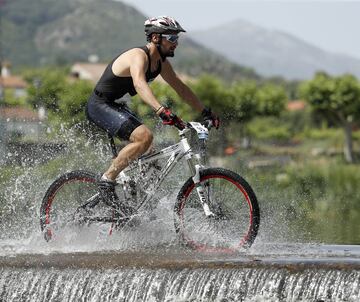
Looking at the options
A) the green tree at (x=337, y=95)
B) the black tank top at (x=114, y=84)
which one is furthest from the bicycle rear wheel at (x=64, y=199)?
the green tree at (x=337, y=95)

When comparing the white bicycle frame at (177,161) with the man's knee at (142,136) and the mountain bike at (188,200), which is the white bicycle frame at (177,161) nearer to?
the mountain bike at (188,200)

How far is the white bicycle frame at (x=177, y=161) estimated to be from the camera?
9.57 metres

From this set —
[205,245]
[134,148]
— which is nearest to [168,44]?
[134,148]

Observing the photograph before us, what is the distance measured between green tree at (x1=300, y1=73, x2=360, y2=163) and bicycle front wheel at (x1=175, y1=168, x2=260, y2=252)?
72.4 meters

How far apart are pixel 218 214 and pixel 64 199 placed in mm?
1773

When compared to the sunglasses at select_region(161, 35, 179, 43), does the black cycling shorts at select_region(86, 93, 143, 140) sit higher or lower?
lower

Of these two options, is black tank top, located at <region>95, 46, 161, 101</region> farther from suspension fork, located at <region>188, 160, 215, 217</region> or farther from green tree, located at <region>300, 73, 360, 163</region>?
green tree, located at <region>300, 73, 360, 163</region>

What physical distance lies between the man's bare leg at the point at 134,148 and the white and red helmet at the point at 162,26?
34.4 inches

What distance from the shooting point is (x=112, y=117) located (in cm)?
995

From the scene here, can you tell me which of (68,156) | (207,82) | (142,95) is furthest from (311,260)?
(207,82)

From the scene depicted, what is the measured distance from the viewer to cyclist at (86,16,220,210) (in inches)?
378

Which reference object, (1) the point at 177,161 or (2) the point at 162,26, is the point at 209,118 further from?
(2) the point at 162,26

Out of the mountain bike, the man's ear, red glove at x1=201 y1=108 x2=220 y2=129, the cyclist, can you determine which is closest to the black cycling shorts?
the cyclist

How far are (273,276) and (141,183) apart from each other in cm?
226
